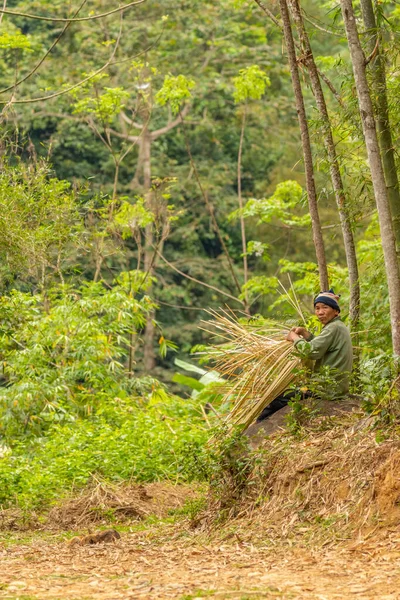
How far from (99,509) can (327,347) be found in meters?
2.31

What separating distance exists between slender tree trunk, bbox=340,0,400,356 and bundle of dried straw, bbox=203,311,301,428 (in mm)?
890

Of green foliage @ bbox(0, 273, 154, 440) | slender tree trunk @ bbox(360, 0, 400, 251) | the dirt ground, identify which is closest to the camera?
the dirt ground

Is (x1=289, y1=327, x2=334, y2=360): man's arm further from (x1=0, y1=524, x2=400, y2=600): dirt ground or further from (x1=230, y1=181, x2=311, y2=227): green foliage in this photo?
(x1=230, y1=181, x2=311, y2=227): green foliage

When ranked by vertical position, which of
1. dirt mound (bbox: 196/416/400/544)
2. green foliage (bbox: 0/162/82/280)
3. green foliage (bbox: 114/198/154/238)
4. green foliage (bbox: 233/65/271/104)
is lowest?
dirt mound (bbox: 196/416/400/544)

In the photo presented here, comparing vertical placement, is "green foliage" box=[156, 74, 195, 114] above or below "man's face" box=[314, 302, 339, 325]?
above

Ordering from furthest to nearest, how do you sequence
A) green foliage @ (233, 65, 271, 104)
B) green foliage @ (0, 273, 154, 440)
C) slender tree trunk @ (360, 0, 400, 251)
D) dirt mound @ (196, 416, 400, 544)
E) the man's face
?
green foliage @ (233, 65, 271, 104) < green foliage @ (0, 273, 154, 440) < slender tree trunk @ (360, 0, 400, 251) < the man's face < dirt mound @ (196, 416, 400, 544)

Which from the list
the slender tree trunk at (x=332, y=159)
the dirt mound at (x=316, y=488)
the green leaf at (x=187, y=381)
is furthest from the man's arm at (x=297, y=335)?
the green leaf at (x=187, y=381)

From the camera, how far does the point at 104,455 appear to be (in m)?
8.77

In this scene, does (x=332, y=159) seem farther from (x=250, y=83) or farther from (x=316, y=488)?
(x=250, y=83)

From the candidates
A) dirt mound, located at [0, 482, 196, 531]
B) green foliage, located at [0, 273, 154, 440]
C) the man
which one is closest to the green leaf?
green foliage, located at [0, 273, 154, 440]

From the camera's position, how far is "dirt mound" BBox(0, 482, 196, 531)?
24.4 ft

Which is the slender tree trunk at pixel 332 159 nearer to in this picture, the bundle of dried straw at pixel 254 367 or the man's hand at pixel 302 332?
the bundle of dried straw at pixel 254 367

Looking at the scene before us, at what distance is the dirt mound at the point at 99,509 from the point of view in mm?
7441

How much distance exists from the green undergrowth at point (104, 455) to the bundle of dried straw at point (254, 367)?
0.50m
